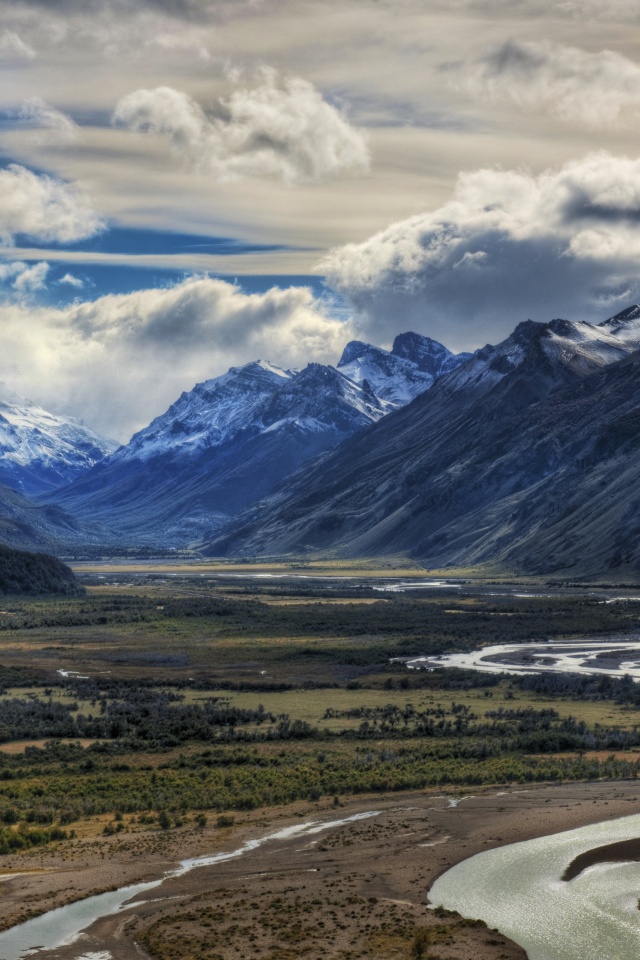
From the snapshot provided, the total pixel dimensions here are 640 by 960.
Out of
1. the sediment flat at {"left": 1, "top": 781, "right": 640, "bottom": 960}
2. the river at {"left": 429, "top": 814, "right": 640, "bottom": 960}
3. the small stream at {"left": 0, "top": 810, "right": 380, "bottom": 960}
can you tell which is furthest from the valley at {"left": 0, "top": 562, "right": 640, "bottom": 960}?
the river at {"left": 429, "top": 814, "right": 640, "bottom": 960}

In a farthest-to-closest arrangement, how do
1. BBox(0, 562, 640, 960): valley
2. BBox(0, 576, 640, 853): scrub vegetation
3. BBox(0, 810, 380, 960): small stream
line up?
1. BBox(0, 576, 640, 853): scrub vegetation
2. BBox(0, 562, 640, 960): valley
3. BBox(0, 810, 380, 960): small stream

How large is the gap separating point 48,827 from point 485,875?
17455 mm

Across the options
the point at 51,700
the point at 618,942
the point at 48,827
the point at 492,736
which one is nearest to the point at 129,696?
the point at 51,700

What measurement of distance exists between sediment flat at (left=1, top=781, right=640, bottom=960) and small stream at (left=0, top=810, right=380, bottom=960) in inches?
14.6

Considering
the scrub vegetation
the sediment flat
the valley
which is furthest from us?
the scrub vegetation

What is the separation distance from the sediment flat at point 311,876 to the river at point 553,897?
0.73 meters

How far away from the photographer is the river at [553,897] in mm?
32250

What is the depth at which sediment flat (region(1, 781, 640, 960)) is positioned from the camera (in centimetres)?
3225

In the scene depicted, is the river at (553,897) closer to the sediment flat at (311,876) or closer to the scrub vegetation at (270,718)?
the sediment flat at (311,876)

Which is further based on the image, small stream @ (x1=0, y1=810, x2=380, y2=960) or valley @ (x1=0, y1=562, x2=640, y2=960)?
valley @ (x1=0, y1=562, x2=640, y2=960)

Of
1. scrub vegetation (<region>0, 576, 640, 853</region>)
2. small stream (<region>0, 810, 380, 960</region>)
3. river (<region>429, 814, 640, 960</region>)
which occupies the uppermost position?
river (<region>429, 814, 640, 960</region>)

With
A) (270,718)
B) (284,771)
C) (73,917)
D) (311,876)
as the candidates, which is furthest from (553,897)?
(270,718)

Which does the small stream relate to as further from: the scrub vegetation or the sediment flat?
the scrub vegetation

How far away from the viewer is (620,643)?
384 ft
